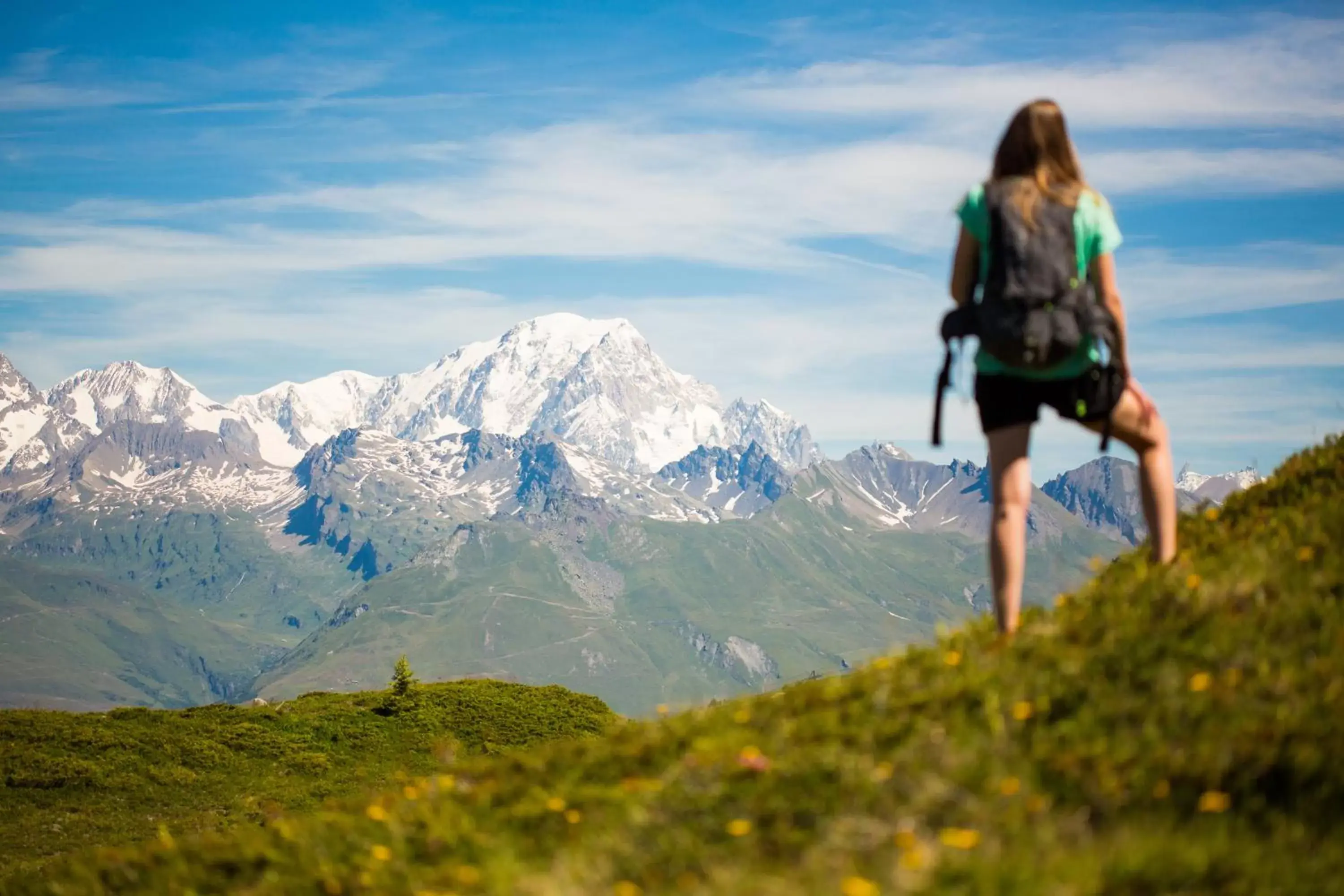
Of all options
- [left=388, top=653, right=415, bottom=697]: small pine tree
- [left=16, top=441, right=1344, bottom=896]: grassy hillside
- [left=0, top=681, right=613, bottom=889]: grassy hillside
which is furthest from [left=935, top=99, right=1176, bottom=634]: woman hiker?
[left=388, top=653, right=415, bottom=697]: small pine tree

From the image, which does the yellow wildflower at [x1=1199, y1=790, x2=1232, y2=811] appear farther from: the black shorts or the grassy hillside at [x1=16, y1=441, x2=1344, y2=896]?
the black shorts

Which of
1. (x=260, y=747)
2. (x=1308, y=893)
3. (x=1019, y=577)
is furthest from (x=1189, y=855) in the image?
(x=260, y=747)

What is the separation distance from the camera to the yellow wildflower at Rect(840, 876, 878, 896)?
5.36m

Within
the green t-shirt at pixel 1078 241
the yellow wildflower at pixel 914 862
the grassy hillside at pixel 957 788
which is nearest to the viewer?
the yellow wildflower at pixel 914 862

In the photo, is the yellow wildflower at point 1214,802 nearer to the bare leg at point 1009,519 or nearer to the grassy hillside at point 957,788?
the grassy hillside at point 957,788

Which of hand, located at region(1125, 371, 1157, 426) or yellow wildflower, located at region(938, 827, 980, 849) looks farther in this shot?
hand, located at region(1125, 371, 1157, 426)

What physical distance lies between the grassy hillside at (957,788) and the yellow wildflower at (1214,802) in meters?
0.02

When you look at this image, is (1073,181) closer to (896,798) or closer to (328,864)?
(896,798)

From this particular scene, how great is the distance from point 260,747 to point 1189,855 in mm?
29813

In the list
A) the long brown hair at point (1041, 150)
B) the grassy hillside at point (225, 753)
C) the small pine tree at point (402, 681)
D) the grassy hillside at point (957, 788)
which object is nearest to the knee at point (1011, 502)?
the grassy hillside at point (957, 788)

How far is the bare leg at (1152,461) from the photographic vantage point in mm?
9133

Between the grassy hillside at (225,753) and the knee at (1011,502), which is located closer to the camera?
the knee at (1011,502)

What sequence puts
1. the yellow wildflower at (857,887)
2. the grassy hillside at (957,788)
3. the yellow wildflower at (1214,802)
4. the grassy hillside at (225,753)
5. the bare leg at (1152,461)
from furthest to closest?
the grassy hillside at (225,753) → the bare leg at (1152,461) → the yellow wildflower at (1214,802) → the grassy hillside at (957,788) → the yellow wildflower at (857,887)

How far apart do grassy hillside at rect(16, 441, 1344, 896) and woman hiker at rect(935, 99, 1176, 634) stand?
3.67ft
